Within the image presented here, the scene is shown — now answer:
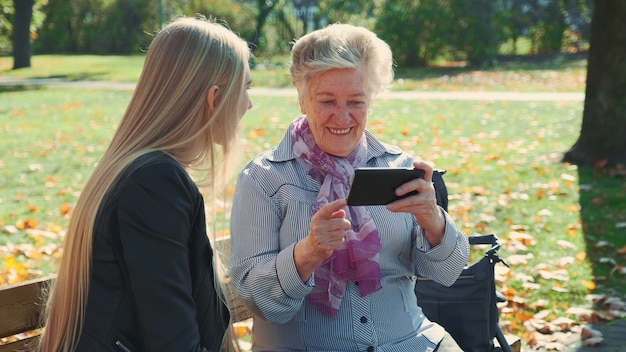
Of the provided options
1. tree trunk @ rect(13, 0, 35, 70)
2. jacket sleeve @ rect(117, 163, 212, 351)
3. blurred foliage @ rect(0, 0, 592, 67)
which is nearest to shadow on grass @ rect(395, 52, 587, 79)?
blurred foliage @ rect(0, 0, 592, 67)

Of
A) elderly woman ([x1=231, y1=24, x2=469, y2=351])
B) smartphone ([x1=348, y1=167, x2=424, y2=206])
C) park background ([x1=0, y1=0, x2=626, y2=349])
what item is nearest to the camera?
smartphone ([x1=348, y1=167, x2=424, y2=206])

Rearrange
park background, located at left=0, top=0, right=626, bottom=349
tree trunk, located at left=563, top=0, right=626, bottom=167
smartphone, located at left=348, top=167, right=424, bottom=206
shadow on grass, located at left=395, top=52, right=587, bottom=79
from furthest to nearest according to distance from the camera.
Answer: shadow on grass, located at left=395, top=52, right=587, bottom=79 < tree trunk, located at left=563, top=0, right=626, bottom=167 < park background, located at left=0, top=0, right=626, bottom=349 < smartphone, located at left=348, top=167, right=424, bottom=206

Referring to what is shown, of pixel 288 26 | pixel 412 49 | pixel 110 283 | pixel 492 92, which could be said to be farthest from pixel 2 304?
pixel 288 26

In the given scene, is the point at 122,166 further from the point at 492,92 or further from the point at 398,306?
the point at 492,92

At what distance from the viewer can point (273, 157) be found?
3104 millimetres

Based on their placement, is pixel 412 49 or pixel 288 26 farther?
pixel 288 26

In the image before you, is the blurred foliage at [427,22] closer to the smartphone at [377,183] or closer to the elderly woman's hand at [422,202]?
the elderly woman's hand at [422,202]

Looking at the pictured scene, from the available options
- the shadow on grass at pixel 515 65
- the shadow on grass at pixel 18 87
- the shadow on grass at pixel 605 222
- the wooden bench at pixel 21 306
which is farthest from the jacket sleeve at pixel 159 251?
the shadow on grass at pixel 18 87

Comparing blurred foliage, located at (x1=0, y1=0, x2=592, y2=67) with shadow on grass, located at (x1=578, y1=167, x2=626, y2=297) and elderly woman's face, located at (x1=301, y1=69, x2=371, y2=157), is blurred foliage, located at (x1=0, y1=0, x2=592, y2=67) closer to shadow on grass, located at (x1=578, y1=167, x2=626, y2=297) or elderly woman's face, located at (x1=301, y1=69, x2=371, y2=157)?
shadow on grass, located at (x1=578, y1=167, x2=626, y2=297)

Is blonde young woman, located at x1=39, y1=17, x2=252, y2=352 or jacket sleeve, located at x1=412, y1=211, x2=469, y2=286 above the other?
blonde young woman, located at x1=39, y1=17, x2=252, y2=352

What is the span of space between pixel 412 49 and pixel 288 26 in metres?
7.16

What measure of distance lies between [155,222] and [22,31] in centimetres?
2663

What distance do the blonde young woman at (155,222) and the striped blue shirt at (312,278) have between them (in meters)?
0.34

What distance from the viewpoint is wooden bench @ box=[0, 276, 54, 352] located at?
9.04ft
